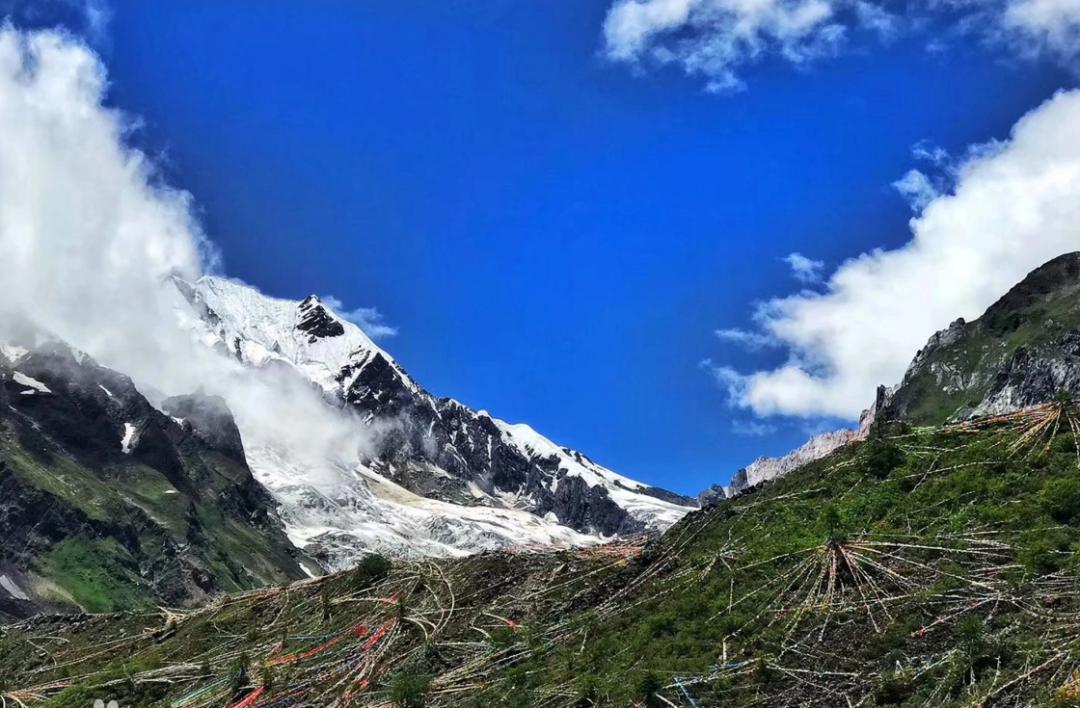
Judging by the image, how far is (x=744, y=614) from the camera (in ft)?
70.3

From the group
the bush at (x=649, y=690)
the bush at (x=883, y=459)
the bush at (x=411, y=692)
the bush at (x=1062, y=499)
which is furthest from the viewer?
the bush at (x=883, y=459)

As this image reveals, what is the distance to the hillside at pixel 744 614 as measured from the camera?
17609 mm

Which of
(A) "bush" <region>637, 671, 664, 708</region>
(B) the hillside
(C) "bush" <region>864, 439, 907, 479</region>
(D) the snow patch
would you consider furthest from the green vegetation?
(A) "bush" <region>637, 671, 664, 708</region>

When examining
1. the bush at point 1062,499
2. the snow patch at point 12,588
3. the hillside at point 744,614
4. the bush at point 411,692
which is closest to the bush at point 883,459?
the hillside at point 744,614

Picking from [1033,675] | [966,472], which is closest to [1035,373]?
[966,472]

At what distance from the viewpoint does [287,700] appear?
24.7 m

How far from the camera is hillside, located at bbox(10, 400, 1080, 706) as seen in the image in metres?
17.6

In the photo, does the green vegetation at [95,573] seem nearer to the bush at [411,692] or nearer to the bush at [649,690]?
the bush at [411,692]

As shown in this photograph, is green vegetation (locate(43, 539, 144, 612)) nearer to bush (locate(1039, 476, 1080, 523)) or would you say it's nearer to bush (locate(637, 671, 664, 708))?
bush (locate(637, 671, 664, 708))

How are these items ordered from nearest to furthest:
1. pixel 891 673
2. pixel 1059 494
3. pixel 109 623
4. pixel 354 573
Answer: pixel 891 673 → pixel 1059 494 → pixel 354 573 → pixel 109 623

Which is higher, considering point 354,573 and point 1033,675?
point 354,573

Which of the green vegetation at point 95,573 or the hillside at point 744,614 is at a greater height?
the green vegetation at point 95,573

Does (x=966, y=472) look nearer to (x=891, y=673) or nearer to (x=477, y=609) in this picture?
(x=891, y=673)

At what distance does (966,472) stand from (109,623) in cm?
3670
